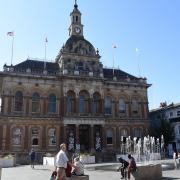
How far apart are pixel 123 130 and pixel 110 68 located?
1275 centimetres

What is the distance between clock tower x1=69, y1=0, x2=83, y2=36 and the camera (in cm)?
5150

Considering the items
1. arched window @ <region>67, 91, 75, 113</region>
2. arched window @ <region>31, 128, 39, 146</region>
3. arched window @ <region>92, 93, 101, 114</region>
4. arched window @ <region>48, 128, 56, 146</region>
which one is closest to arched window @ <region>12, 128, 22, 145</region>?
arched window @ <region>31, 128, 39, 146</region>

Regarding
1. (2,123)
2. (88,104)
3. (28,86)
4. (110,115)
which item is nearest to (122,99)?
(110,115)

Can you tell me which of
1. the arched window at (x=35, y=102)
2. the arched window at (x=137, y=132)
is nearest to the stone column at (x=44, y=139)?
the arched window at (x=35, y=102)

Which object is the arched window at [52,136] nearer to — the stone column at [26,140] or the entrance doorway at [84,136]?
the stone column at [26,140]

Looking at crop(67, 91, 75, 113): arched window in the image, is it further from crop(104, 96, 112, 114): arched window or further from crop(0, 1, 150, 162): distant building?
crop(104, 96, 112, 114): arched window

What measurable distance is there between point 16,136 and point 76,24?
79.0 ft

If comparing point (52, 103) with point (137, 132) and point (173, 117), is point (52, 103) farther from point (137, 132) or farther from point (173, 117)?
point (173, 117)

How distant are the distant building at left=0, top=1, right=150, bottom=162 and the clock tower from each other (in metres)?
2.21

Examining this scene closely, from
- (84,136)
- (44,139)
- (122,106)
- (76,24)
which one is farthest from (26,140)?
(76,24)

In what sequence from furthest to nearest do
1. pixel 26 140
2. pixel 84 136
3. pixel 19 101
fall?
pixel 84 136
pixel 19 101
pixel 26 140

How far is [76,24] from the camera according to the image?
52094mm

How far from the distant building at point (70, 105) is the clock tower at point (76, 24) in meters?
2.21

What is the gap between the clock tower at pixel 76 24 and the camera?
51500mm
